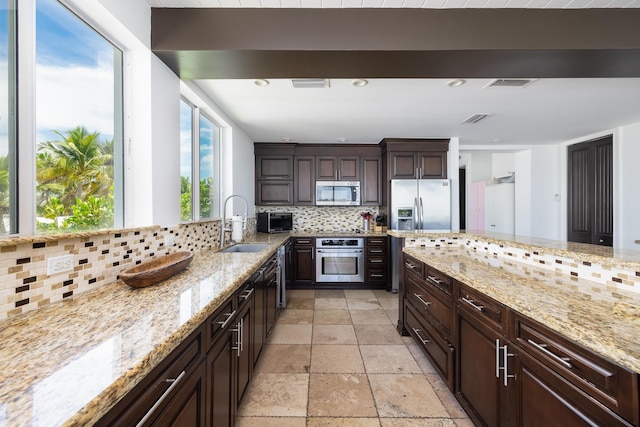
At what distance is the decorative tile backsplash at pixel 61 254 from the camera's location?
926 millimetres

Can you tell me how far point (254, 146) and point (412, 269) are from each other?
339cm

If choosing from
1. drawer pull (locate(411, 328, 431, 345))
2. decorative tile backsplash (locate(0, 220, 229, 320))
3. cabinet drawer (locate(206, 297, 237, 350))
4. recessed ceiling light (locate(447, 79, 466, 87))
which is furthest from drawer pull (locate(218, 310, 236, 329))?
recessed ceiling light (locate(447, 79, 466, 87))

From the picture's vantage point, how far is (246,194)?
4.05 meters

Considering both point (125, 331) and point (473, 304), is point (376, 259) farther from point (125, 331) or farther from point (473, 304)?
point (125, 331)

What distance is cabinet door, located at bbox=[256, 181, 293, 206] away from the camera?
458cm

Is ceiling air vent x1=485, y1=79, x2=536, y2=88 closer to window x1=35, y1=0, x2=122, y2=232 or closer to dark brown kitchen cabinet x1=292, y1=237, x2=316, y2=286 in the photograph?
window x1=35, y1=0, x2=122, y2=232

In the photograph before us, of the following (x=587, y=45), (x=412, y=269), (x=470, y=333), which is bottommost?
(x=470, y=333)

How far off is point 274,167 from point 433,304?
136 inches

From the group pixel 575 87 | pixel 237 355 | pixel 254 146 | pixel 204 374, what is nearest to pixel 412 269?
pixel 237 355

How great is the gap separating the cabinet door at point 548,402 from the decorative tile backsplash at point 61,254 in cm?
193

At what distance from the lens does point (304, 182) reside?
459 centimetres

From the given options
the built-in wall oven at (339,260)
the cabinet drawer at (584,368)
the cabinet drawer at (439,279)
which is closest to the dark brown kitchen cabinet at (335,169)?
the built-in wall oven at (339,260)

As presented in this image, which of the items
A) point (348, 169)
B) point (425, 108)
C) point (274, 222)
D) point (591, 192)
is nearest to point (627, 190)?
point (591, 192)

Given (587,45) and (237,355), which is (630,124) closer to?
(587,45)
